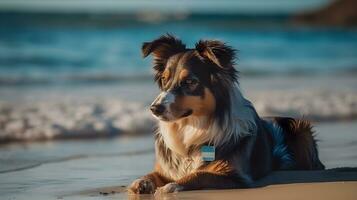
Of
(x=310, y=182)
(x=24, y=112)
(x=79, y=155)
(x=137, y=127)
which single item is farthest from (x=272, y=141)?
(x=24, y=112)

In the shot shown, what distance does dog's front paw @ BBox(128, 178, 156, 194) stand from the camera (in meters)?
6.74

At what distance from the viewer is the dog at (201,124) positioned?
6.74m

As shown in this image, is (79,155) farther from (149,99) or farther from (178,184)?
(149,99)

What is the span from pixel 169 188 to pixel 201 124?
622 millimetres

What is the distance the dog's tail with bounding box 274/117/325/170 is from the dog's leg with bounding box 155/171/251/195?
38.4 inches

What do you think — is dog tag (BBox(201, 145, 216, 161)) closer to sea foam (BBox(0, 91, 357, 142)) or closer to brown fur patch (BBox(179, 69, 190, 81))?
brown fur patch (BBox(179, 69, 190, 81))

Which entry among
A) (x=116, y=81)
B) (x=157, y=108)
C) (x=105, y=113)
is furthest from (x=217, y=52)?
(x=116, y=81)

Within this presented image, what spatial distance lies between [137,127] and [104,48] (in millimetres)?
14817

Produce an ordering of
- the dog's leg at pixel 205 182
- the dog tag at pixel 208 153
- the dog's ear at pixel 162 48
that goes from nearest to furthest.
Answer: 1. the dog's leg at pixel 205 182
2. the dog tag at pixel 208 153
3. the dog's ear at pixel 162 48

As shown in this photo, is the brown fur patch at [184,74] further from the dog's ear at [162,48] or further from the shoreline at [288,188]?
the shoreline at [288,188]

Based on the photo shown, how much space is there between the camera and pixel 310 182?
23.2 ft

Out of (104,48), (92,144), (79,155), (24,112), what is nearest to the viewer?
(79,155)

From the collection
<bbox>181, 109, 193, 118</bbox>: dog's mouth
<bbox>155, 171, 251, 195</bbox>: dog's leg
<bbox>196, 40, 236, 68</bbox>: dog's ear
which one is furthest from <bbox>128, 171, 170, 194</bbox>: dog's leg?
<bbox>196, 40, 236, 68</bbox>: dog's ear

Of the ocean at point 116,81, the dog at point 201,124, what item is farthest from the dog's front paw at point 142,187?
the ocean at point 116,81
